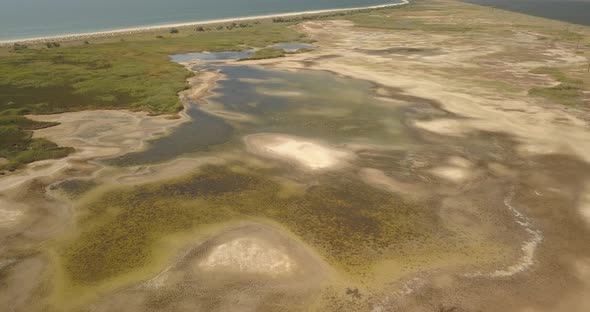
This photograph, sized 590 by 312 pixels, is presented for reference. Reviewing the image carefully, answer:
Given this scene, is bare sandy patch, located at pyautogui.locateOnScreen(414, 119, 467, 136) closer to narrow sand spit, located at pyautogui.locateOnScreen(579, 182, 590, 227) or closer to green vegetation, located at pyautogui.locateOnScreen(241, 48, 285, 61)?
narrow sand spit, located at pyautogui.locateOnScreen(579, 182, 590, 227)

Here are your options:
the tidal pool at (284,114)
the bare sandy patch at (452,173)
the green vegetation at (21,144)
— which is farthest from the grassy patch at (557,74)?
the green vegetation at (21,144)

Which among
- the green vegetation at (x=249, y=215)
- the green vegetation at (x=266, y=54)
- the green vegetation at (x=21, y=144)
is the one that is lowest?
the green vegetation at (x=249, y=215)

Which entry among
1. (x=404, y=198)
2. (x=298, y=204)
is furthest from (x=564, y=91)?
(x=298, y=204)

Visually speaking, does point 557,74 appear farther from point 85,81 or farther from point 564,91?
point 85,81

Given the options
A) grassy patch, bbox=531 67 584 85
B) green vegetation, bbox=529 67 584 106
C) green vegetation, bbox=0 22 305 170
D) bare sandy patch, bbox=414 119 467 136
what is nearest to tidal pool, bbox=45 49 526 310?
bare sandy patch, bbox=414 119 467 136

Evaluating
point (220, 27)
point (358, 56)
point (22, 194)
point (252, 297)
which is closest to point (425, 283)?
point (252, 297)

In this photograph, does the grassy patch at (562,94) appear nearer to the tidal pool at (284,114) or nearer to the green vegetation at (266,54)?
the tidal pool at (284,114)

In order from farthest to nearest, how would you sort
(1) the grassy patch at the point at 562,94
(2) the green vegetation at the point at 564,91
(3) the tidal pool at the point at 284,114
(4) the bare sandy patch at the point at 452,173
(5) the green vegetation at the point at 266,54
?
(5) the green vegetation at the point at 266,54 → (2) the green vegetation at the point at 564,91 → (1) the grassy patch at the point at 562,94 → (3) the tidal pool at the point at 284,114 → (4) the bare sandy patch at the point at 452,173
